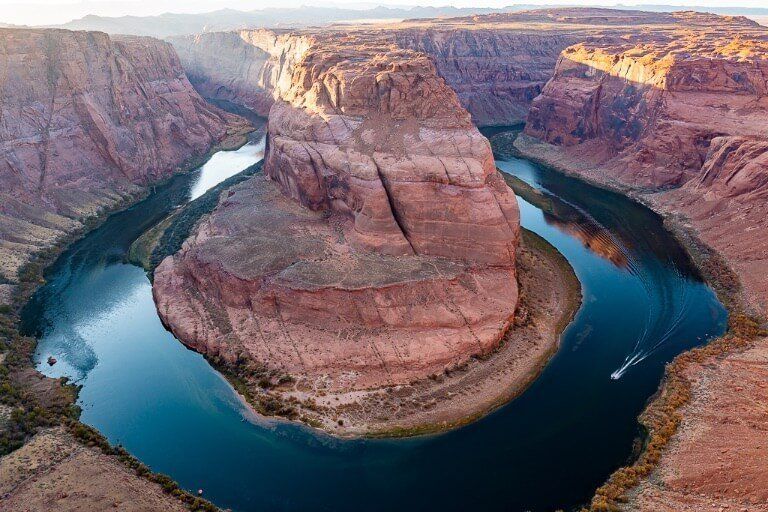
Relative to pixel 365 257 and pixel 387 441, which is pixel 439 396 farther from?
pixel 365 257

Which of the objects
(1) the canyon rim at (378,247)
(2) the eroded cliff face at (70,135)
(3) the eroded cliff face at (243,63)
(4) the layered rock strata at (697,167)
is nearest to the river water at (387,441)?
(1) the canyon rim at (378,247)

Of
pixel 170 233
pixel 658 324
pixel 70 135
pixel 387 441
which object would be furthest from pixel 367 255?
pixel 70 135

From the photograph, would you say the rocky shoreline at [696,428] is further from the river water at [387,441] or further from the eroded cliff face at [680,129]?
the eroded cliff face at [680,129]

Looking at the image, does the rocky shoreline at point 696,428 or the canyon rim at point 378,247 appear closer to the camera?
the rocky shoreline at point 696,428

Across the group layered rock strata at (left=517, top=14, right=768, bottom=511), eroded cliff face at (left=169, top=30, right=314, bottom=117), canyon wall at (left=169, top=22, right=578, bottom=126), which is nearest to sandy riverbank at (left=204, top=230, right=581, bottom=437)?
layered rock strata at (left=517, top=14, right=768, bottom=511)

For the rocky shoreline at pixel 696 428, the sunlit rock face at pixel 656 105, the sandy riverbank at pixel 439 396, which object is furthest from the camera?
the sunlit rock face at pixel 656 105

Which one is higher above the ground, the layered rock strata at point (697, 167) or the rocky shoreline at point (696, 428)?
the layered rock strata at point (697, 167)
